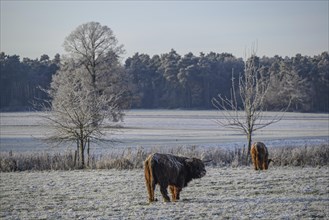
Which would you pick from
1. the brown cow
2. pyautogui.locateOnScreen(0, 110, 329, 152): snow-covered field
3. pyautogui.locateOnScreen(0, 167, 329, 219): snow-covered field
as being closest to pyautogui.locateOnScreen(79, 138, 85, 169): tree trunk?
pyautogui.locateOnScreen(0, 167, 329, 219): snow-covered field

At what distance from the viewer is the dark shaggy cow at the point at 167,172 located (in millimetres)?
13117

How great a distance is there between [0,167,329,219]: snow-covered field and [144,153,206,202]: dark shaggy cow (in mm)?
437

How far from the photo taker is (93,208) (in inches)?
486

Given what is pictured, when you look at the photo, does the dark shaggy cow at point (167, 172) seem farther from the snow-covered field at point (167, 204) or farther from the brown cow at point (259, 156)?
the brown cow at point (259, 156)

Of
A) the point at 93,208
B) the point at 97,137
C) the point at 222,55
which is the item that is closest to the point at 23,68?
the point at 222,55

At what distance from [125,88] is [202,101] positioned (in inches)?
2532

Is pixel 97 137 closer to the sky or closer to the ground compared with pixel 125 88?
closer to the ground

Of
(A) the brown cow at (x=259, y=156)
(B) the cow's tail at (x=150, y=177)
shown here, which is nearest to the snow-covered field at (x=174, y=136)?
(A) the brown cow at (x=259, y=156)

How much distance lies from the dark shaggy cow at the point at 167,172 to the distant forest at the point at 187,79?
76354 millimetres

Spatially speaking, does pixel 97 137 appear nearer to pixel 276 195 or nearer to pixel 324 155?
pixel 324 155

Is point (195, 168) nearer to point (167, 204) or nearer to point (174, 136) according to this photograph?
point (167, 204)

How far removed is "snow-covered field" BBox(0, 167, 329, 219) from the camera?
11.2 m

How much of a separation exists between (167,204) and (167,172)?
102 centimetres

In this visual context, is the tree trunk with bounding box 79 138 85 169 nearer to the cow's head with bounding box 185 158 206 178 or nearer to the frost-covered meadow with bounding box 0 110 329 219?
the frost-covered meadow with bounding box 0 110 329 219
